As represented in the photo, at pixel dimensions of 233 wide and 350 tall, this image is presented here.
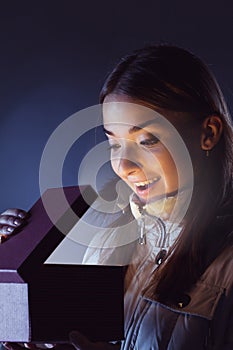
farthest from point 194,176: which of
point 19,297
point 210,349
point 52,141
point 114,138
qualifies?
point 52,141

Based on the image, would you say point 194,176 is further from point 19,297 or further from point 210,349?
point 19,297

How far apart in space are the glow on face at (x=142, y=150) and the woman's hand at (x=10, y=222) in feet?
0.80

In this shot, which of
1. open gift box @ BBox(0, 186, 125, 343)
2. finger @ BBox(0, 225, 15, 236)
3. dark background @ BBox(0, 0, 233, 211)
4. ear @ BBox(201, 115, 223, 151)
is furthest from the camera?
dark background @ BBox(0, 0, 233, 211)

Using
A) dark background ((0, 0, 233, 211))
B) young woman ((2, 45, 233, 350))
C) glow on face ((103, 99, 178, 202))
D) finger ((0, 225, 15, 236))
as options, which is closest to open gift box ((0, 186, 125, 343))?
finger ((0, 225, 15, 236))

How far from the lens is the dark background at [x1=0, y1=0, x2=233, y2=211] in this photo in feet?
3.88

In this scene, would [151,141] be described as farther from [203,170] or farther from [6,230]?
[6,230]

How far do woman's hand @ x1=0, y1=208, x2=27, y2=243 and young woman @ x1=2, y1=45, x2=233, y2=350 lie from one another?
0.24m

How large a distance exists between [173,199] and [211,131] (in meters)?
0.14

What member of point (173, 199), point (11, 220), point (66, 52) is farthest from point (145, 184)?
point (66, 52)

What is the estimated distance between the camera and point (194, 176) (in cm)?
96

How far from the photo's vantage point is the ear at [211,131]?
943 millimetres

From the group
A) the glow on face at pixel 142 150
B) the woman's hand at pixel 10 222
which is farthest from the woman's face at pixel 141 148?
the woman's hand at pixel 10 222

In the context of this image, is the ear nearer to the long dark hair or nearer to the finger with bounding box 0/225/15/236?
the long dark hair

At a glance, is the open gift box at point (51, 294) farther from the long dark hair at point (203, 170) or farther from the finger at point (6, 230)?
the long dark hair at point (203, 170)
